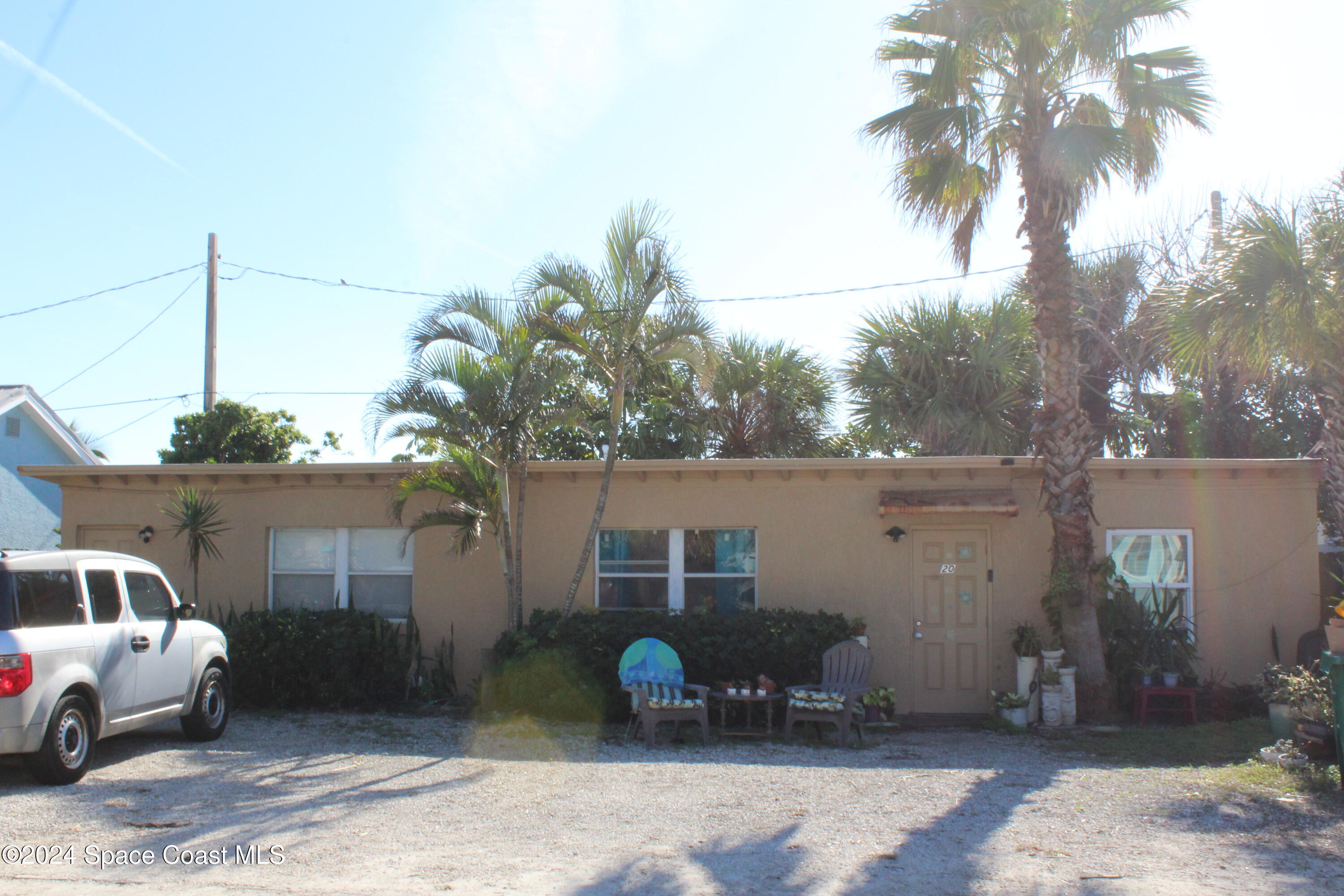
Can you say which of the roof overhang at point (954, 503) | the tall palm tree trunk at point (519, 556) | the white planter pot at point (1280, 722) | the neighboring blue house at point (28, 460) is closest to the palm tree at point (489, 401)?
the tall palm tree trunk at point (519, 556)

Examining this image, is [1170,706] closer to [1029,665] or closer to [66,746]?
[1029,665]

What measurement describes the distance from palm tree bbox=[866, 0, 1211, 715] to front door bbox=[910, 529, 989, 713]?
94cm

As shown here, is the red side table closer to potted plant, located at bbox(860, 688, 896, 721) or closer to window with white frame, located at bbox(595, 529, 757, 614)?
potted plant, located at bbox(860, 688, 896, 721)

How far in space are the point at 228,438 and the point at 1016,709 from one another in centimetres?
1305

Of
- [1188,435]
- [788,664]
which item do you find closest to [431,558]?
[788,664]

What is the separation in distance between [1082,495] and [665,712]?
4.57 metres

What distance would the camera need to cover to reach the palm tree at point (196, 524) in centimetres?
1125

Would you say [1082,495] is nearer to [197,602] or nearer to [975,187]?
[975,187]

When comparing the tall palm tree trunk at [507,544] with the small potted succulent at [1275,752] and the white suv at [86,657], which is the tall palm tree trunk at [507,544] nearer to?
the white suv at [86,657]

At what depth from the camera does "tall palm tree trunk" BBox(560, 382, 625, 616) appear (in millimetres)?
10219

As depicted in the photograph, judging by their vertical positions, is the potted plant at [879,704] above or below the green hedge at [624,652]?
below

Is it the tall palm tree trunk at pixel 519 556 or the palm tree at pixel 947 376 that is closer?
the tall palm tree trunk at pixel 519 556

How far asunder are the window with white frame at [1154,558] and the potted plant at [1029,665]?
1316mm

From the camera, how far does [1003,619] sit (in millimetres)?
10594
